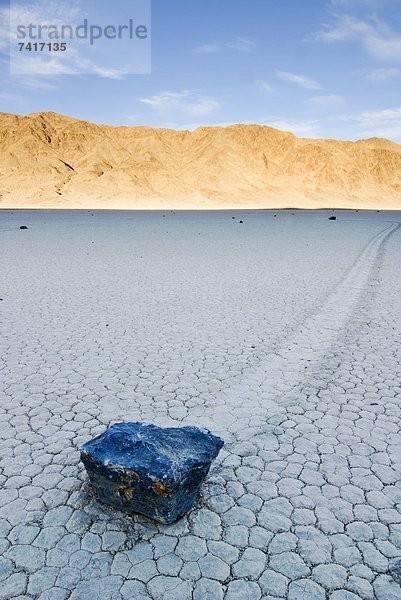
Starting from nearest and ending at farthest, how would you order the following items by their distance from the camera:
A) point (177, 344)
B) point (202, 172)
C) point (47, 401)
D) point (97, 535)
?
point (97, 535) → point (47, 401) → point (177, 344) → point (202, 172)

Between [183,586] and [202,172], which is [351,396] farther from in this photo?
[202,172]

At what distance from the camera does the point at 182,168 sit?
9831 centimetres

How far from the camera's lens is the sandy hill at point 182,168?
86219 millimetres

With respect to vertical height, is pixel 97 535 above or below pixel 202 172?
below

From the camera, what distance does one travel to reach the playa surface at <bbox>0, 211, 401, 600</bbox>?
112 inches

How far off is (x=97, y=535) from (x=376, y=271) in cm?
1264

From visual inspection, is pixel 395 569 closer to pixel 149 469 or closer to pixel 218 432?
pixel 149 469

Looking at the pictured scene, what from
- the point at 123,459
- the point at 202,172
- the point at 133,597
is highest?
the point at 202,172

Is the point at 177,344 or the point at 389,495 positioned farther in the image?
the point at 177,344

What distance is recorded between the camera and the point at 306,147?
10312cm

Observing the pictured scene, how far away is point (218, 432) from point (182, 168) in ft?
323

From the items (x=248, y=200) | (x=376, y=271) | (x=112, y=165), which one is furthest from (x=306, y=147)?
(x=376, y=271)

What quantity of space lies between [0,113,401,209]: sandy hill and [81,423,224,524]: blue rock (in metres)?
80.5

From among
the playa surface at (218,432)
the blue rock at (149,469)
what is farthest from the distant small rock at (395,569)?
the blue rock at (149,469)
